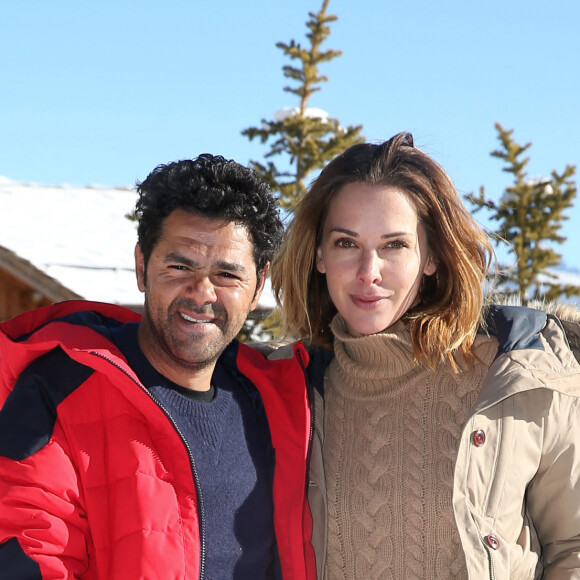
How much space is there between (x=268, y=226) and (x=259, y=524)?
3.30ft

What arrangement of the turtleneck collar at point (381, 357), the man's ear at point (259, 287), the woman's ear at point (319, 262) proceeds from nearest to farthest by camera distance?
1. the man's ear at point (259, 287)
2. the turtleneck collar at point (381, 357)
3. the woman's ear at point (319, 262)

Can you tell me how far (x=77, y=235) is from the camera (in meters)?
11.7

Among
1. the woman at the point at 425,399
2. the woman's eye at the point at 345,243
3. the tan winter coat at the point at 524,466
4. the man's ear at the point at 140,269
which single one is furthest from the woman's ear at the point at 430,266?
the man's ear at the point at 140,269

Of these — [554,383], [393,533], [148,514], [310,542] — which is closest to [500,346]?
[554,383]

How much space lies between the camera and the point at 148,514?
2510 millimetres

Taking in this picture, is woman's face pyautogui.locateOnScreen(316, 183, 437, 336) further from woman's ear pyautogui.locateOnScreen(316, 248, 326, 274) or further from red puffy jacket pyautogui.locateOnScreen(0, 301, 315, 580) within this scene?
red puffy jacket pyautogui.locateOnScreen(0, 301, 315, 580)

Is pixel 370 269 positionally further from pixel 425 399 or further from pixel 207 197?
pixel 207 197

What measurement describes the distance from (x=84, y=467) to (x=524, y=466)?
1.43 meters

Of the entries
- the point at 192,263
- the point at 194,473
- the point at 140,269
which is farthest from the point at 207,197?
the point at 194,473

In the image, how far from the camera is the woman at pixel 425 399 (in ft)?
9.55

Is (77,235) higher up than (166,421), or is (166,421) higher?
(77,235)

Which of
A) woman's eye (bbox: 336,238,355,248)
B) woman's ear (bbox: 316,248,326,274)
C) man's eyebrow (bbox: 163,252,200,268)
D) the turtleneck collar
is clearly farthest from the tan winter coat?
man's eyebrow (bbox: 163,252,200,268)

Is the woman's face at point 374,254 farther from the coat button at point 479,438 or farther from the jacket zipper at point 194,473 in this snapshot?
the jacket zipper at point 194,473

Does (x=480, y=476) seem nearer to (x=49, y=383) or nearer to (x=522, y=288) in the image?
(x=49, y=383)
